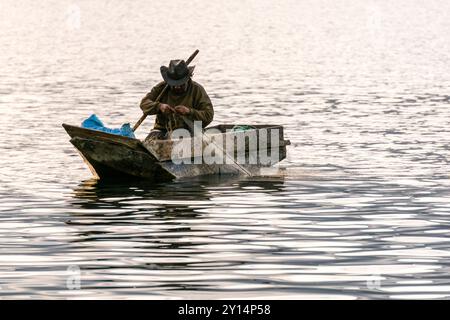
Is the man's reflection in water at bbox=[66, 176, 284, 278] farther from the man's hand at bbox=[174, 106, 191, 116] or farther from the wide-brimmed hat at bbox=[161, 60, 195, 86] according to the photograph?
the wide-brimmed hat at bbox=[161, 60, 195, 86]

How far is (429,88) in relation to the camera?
47.6 m

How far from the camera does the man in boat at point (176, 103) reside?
74.6ft

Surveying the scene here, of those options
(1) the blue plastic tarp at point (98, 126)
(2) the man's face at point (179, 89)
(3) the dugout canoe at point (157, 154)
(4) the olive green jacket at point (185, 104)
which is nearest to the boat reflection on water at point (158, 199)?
(3) the dugout canoe at point (157, 154)

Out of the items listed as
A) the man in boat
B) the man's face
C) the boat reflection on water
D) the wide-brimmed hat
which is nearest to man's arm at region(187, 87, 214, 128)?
the man in boat

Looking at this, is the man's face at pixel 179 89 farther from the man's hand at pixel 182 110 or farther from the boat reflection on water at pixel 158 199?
the boat reflection on water at pixel 158 199

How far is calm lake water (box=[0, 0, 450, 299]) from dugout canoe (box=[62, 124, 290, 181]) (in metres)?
Answer: 0.30

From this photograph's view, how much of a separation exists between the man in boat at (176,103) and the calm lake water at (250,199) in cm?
105

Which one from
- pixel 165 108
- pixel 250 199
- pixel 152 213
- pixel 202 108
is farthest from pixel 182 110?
pixel 152 213

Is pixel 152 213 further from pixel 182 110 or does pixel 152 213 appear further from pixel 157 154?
pixel 182 110

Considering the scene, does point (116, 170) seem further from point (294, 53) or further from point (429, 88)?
point (294, 53)

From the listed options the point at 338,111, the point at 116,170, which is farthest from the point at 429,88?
the point at 116,170

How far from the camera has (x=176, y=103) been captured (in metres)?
23.2

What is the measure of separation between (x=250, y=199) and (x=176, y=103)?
3020mm
